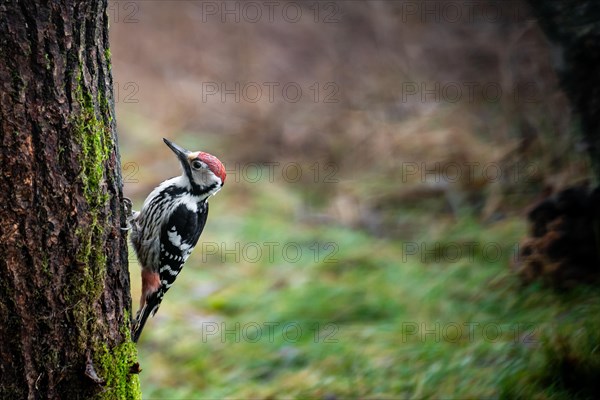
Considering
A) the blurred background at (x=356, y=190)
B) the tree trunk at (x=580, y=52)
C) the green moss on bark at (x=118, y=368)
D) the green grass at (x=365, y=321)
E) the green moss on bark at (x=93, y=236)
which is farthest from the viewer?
the blurred background at (x=356, y=190)

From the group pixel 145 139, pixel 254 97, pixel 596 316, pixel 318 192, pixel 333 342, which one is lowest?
pixel 596 316

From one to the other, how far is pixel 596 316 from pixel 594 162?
121cm

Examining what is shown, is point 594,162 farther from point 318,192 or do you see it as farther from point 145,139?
point 145,139

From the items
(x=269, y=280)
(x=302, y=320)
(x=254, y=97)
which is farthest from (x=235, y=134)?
(x=302, y=320)

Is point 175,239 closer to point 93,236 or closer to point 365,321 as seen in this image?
point 93,236

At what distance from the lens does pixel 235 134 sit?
10.7 m

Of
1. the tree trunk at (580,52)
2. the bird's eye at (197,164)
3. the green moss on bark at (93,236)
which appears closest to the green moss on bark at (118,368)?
the green moss on bark at (93,236)

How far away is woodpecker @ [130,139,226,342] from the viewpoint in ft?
13.4

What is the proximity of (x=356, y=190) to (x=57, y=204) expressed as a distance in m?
6.45

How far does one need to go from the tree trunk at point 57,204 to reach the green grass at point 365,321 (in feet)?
6.66

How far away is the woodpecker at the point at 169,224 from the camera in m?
4.09

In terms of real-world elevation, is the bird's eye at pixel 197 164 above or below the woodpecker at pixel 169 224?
above

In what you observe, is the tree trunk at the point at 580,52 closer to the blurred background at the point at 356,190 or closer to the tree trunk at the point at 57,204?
the blurred background at the point at 356,190

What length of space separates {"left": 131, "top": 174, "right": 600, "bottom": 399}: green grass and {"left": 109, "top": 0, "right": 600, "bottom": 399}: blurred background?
0.02 m
